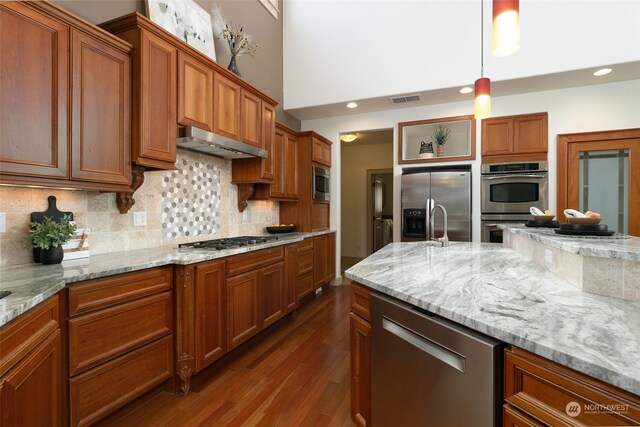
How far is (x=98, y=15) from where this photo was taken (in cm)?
205

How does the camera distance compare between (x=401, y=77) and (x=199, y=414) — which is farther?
(x=401, y=77)

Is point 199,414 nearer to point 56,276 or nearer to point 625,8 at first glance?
point 56,276

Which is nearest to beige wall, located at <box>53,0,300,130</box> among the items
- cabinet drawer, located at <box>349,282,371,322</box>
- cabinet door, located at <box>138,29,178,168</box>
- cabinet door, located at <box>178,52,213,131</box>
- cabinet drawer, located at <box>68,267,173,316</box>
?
cabinet door, located at <box>138,29,178,168</box>

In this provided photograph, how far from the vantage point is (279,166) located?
386 centimetres

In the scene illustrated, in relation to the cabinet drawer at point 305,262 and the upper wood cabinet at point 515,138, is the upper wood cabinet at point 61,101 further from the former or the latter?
the upper wood cabinet at point 515,138

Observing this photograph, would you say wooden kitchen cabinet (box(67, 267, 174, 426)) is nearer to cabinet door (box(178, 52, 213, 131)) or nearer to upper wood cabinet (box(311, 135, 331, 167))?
cabinet door (box(178, 52, 213, 131))

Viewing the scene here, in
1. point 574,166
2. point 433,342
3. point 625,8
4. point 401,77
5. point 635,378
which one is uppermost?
point 625,8

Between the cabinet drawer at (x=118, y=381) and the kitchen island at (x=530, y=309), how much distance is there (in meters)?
1.28

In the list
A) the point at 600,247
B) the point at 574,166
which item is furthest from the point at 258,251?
the point at 574,166

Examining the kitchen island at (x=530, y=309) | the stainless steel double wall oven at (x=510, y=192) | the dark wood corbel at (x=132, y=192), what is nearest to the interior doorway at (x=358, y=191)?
the stainless steel double wall oven at (x=510, y=192)

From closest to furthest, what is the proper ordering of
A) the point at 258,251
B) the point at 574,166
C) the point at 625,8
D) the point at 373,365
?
1. the point at 373,365
2. the point at 258,251
3. the point at 625,8
4. the point at 574,166

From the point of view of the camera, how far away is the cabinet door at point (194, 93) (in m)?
2.23

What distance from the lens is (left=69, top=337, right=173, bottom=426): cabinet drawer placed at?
1.46 m

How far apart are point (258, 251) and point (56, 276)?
1.40 meters
